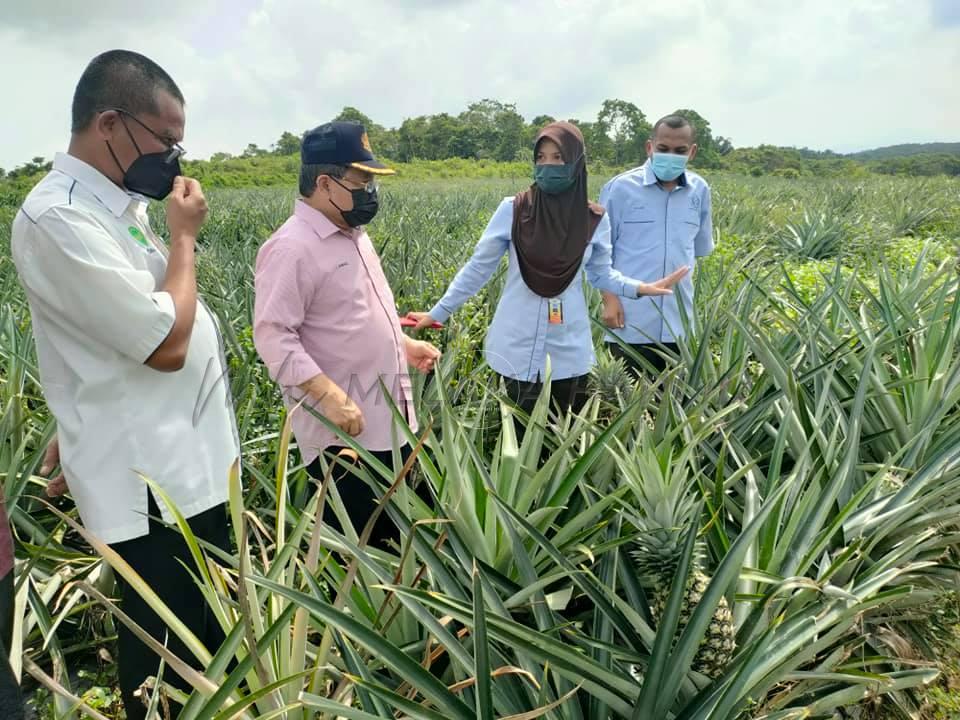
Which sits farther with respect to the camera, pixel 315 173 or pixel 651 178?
pixel 651 178

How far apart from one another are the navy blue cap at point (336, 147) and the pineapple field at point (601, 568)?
2.48 feet

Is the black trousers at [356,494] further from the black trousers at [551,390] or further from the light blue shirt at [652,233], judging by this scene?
the light blue shirt at [652,233]

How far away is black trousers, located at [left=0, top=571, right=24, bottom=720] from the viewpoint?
989 millimetres

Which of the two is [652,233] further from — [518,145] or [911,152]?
[911,152]

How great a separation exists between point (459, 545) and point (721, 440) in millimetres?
975

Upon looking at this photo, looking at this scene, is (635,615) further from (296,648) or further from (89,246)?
(89,246)

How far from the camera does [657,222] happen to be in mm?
3141

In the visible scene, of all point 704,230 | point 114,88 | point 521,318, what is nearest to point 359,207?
point 114,88

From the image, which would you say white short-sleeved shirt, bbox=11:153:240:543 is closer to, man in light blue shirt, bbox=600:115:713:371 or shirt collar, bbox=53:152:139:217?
shirt collar, bbox=53:152:139:217

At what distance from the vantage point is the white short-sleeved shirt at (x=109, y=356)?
1242 mm

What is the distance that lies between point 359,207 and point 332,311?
1.05 feet

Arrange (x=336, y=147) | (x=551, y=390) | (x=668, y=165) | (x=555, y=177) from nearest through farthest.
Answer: (x=336, y=147), (x=555, y=177), (x=551, y=390), (x=668, y=165)

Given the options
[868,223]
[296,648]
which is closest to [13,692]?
[296,648]

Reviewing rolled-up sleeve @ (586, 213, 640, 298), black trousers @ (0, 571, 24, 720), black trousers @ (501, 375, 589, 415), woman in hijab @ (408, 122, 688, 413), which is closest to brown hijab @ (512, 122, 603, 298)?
woman in hijab @ (408, 122, 688, 413)
